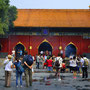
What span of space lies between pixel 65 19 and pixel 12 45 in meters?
9.32

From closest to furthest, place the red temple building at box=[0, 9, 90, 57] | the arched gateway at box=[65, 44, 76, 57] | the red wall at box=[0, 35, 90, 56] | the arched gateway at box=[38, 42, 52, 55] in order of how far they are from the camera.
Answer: the red temple building at box=[0, 9, 90, 57]
the red wall at box=[0, 35, 90, 56]
the arched gateway at box=[65, 44, 76, 57]
the arched gateway at box=[38, 42, 52, 55]

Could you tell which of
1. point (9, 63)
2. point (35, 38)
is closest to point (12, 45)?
point (35, 38)

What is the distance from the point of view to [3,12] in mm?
31141

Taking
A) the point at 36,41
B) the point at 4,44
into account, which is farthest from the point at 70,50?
the point at 4,44

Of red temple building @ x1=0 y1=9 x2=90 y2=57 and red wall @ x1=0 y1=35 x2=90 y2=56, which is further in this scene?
red wall @ x1=0 y1=35 x2=90 y2=56

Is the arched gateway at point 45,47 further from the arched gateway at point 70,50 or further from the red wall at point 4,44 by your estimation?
the red wall at point 4,44

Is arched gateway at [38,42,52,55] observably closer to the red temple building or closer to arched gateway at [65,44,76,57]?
the red temple building

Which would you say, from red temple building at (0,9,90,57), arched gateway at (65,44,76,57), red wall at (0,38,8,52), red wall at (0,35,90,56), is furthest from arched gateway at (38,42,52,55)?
red wall at (0,38,8,52)

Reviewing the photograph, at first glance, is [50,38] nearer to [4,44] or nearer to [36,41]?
[36,41]

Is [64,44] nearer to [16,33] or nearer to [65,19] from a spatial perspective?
[65,19]

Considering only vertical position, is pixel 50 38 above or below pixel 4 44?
above

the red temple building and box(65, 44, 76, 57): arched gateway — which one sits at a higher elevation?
the red temple building

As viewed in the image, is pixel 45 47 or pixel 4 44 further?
pixel 45 47

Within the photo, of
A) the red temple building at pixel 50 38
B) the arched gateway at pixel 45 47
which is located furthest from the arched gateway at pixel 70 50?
the arched gateway at pixel 45 47
